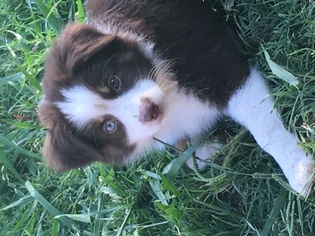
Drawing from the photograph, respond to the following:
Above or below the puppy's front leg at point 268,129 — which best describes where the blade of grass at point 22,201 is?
below

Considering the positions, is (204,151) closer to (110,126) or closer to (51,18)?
(110,126)

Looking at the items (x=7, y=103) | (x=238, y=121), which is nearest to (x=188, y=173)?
(x=238, y=121)

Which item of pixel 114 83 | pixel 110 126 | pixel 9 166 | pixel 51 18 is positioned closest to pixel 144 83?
pixel 114 83

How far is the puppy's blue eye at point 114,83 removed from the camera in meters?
3.41

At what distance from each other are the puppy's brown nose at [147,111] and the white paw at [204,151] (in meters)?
0.53

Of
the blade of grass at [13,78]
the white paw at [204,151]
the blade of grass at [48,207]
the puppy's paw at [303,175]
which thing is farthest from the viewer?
the blade of grass at [13,78]

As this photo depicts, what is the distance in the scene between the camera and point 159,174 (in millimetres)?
3701

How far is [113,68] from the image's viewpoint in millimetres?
3424

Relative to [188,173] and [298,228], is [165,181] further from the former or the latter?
[298,228]

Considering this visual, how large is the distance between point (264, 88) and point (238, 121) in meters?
0.25

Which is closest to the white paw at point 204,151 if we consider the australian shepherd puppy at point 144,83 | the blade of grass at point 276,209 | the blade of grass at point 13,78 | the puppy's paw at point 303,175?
the australian shepherd puppy at point 144,83

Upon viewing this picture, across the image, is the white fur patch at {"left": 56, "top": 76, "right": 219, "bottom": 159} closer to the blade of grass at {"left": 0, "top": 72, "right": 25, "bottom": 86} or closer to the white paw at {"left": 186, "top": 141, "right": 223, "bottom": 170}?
the white paw at {"left": 186, "top": 141, "right": 223, "bottom": 170}

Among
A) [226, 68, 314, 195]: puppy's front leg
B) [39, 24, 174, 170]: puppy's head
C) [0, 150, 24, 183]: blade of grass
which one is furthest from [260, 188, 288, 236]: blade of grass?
[0, 150, 24, 183]: blade of grass

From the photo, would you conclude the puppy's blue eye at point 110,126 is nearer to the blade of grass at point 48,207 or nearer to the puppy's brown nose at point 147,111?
the puppy's brown nose at point 147,111
